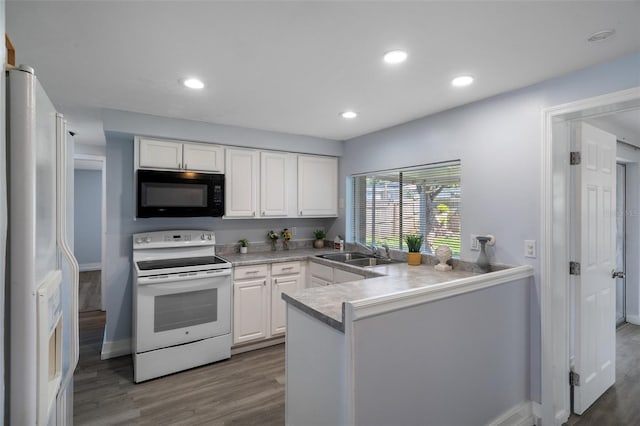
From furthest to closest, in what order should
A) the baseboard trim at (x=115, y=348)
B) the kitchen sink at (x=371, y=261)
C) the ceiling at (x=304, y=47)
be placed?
the kitchen sink at (x=371, y=261), the baseboard trim at (x=115, y=348), the ceiling at (x=304, y=47)

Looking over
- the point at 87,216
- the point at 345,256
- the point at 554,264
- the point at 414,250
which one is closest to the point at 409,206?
the point at 414,250

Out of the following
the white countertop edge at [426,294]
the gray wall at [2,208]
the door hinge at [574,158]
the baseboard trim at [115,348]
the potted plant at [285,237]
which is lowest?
the baseboard trim at [115,348]

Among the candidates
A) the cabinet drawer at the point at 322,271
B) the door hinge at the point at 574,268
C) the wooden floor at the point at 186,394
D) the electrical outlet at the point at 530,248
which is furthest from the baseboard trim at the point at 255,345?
the door hinge at the point at 574,268

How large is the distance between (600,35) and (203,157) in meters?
3.16

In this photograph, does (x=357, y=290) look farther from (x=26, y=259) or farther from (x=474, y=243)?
(x=26, y=259)

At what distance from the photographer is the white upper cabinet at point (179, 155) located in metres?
3.08

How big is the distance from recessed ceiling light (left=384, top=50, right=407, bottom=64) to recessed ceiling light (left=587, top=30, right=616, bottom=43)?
0.92 meters

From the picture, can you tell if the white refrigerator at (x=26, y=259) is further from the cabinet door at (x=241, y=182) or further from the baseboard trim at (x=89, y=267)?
the baseboard trim at (x=89, y=267)

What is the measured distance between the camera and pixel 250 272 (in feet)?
10.9

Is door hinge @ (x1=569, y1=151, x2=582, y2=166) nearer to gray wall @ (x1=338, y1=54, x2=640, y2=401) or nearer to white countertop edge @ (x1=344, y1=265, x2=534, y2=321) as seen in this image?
gray wall @ (x1=338, y1=54, x2=640, y2=401)

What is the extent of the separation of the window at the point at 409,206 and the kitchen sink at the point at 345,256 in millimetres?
238

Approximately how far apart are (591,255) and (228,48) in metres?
2.82

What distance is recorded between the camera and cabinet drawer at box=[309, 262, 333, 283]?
3319mm

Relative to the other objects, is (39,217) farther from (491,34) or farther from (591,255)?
(591,255)
